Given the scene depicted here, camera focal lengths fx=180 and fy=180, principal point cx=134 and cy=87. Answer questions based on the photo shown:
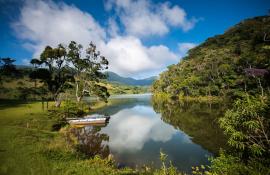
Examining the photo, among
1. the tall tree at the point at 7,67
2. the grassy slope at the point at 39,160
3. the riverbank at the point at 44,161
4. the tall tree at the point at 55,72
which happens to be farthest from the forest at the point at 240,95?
the tall tree at the point at 7,67

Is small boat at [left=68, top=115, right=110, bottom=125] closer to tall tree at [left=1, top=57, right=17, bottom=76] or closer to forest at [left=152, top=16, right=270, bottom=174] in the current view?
forest at [left=152, top=16, right=270, bottom=174]

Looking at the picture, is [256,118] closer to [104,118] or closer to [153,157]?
[153,157]

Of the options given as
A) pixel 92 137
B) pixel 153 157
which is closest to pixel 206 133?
pixel 153 157

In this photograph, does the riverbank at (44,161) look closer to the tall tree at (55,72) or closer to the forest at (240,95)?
the forest at (240,95)

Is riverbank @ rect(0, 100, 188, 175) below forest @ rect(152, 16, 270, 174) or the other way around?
below

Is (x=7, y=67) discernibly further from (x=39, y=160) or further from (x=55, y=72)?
(x=39, y=160)

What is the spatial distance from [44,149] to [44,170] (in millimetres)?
4713

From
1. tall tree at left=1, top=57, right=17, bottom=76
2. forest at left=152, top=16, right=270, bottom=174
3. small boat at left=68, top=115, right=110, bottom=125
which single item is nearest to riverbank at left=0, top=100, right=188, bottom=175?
forest at left=152, top=16, right=270, bottom=174

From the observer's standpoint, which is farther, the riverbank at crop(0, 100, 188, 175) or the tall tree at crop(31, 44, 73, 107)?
the tall tree at crop(31, 44, 73, 107)

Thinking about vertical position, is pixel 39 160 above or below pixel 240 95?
below

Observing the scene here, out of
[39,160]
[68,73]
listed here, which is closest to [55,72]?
[68,73]

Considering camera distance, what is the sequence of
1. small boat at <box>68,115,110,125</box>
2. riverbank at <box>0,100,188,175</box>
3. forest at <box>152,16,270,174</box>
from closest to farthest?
1. forest at <box>152,16,270,174</box>
2. riverbank at <box>0,100,188,175</box>
3. small boat at <box>68,115,110,125</box>

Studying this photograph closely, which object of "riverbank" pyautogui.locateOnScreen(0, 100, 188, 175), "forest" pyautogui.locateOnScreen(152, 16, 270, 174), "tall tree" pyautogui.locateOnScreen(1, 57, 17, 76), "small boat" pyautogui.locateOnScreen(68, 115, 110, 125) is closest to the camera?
"forest" pyautogui.locateOnScreen(152, 16, 270, 174)

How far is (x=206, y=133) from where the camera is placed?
26594 mm
